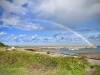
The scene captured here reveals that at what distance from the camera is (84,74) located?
16391mm

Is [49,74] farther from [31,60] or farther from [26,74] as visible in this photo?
[31,60]

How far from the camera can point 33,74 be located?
15438 mm

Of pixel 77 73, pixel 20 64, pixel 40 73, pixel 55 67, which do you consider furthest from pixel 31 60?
pixel 77 73

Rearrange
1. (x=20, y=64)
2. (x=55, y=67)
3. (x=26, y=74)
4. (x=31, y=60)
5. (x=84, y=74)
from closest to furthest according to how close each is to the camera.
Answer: (x=26, y=74)
(x=84, y=74)
(x=55, y=67)
(x=20, y=64)
(x=31, y=60)

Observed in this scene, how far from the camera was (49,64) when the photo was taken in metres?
19.6

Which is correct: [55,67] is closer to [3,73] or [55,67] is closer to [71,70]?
[71,70]

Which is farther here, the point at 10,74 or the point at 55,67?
the point at 55,67

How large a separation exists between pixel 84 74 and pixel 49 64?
5.17m

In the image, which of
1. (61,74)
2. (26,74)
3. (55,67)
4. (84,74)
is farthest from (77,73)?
(26,74)

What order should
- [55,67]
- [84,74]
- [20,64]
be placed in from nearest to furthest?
[84,74]
[55,67]
[20,64]

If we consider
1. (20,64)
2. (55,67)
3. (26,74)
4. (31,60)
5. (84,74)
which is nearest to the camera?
(26,74)

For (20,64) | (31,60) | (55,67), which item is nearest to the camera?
(55,67)

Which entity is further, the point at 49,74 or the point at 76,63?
the point at 76,63

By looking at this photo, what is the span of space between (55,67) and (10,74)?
229 inches
